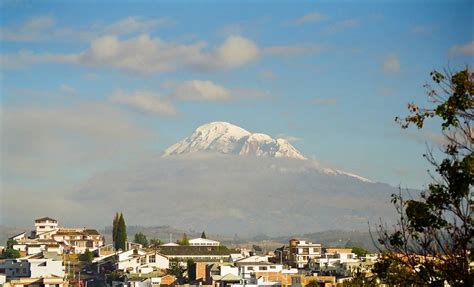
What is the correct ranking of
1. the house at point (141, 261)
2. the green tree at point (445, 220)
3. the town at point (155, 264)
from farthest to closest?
1. the house at point (141, 261)
2. the town at point (155, 264)
3. the green tree at point (445, 220)

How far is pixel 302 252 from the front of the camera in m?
81.5

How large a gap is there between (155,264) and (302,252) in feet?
38.4

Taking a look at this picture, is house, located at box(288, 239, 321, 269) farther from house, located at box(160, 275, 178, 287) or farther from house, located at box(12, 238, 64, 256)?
house, located at box(12, 238, 64, 256)

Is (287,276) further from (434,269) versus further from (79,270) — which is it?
(434,269)

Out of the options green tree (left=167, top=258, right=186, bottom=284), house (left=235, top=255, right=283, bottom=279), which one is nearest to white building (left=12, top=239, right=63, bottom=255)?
green tree (left=167, top=258, right=186, bottom=284)

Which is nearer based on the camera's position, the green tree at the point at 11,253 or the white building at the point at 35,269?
the white building at the point at 35,269

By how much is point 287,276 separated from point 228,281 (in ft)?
12.8

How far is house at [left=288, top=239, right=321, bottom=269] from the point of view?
7962 cm

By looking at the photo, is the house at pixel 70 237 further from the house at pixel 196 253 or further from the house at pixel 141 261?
the house at pixel 141 261

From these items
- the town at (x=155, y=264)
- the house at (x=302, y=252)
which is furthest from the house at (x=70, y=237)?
the house at (x=302, y=252)

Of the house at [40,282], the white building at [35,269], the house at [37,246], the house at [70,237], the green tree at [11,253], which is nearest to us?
the house at [40,282]

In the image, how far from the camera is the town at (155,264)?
58.3 meters

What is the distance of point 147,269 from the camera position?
7231 centimetres

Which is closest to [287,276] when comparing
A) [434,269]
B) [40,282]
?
[40,282]
